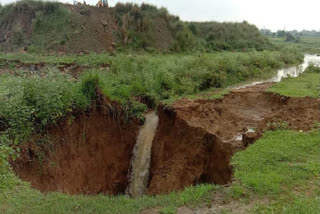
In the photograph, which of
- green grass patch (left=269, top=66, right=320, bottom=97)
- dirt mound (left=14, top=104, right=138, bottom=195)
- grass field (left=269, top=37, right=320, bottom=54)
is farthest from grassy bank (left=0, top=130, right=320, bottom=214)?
grass field (left=269, top=37, right=320, bottom=54)

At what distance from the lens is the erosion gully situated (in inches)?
273

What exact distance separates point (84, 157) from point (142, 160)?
1646 millimetres

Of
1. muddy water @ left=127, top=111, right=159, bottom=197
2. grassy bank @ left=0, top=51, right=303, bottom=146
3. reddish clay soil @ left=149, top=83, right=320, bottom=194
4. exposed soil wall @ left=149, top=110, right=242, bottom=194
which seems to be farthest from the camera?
muddy water @ left=127, top=111, right=159, bottom=197

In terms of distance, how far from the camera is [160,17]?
26.5m

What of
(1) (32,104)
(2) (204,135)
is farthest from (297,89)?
(1) (32,104)

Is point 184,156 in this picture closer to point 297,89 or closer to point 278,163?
point 278,163

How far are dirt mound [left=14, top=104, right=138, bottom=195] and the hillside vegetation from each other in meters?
13.3

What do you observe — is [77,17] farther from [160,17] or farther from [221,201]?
[221,201]

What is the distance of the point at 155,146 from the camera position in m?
8.54

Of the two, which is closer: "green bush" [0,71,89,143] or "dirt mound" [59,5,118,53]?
"green bush" [0,71,89,143]

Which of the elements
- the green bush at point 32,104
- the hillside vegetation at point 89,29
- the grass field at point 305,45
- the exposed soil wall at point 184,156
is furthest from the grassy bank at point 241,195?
the grass field at point 305,45

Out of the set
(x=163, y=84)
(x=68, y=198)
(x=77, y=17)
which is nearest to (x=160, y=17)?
(x=77, y=17)

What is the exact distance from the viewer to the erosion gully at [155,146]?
693 cm

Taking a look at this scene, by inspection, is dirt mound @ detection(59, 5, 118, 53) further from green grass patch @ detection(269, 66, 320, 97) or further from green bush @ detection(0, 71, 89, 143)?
green bush @ detection(0, 71, 89, 143)
